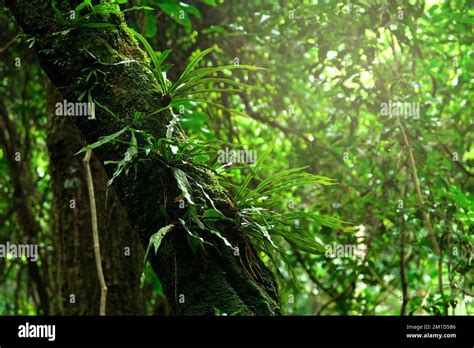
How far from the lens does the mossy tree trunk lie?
1064 mm

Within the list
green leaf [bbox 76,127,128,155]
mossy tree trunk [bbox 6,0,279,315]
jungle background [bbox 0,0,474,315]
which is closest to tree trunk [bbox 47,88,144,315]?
jungle background [bbox 0,0,474,315]

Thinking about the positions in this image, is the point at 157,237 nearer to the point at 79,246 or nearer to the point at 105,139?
the point at 105,139

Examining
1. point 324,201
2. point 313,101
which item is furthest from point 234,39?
point 324,201

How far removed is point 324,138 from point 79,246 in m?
1.38

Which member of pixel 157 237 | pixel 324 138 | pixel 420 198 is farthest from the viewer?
pixel 324 138

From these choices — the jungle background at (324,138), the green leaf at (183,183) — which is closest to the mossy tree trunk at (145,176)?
the green leaf at (183,183)

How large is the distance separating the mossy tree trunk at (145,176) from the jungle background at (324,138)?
2.03ft

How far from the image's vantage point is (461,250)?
2.22 metres

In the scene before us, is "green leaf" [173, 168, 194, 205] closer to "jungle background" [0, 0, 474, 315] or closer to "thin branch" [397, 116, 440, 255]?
"jungle background" [0, 0, 474, 315]

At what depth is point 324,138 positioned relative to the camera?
295 centimetres

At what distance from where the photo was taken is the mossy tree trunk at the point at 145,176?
106 centimetres

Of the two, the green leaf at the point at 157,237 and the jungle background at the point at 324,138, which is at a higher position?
the jungle background at the point at 324,138

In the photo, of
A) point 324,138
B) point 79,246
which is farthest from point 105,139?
point 324,138

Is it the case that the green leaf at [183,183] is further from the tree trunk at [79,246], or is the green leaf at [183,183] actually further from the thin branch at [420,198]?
the thin branch at [420,198]
